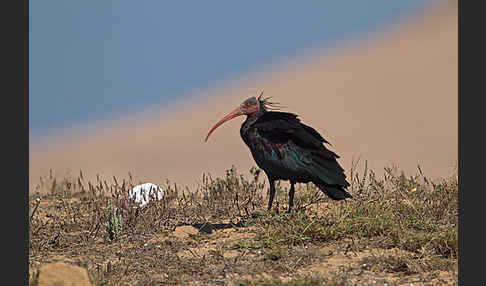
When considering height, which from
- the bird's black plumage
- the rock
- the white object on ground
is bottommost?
the rock

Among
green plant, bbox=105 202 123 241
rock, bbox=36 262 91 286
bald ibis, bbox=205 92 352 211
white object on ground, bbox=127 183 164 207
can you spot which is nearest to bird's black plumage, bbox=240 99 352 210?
bald ibis, bbox=205 92 352 211

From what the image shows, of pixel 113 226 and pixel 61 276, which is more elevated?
pixel 113 226

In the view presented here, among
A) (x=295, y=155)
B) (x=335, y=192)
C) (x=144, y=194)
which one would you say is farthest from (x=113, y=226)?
(x=335, y=192)

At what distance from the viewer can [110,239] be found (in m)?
7.45

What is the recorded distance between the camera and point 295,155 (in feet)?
24.5

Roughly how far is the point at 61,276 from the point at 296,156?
3.30 m

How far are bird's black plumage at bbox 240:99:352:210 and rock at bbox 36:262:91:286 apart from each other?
3.00 meters

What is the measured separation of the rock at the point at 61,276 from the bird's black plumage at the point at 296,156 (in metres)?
3.00

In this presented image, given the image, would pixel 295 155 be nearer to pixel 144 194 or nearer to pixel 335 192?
pixel 335 192

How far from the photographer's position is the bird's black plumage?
289 inches

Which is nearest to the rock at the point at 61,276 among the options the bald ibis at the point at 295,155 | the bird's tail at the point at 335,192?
the bald ibis at the point at 295,155

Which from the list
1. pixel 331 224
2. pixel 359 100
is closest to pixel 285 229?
pixel 331 224

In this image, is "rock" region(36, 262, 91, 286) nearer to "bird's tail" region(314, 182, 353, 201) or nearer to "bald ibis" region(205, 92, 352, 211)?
"bald ibis" region(205, 92, 352, 211)

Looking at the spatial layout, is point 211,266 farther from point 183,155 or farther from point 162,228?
point 183,155
